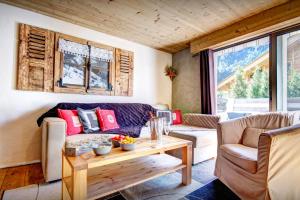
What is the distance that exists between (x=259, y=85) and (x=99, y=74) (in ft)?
9.21

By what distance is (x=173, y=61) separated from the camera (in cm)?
425

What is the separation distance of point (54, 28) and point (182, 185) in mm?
2887

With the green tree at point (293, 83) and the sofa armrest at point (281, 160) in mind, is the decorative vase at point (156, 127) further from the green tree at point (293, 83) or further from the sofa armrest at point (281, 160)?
the green tree at point (293, 83)

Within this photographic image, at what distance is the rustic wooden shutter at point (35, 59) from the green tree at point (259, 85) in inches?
132

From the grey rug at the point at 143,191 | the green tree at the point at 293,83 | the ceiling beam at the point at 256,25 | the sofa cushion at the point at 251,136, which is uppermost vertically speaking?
the ceiling beam at the point at 256,25

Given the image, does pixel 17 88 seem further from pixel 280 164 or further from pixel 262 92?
pixel 262 92

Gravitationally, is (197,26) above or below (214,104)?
above

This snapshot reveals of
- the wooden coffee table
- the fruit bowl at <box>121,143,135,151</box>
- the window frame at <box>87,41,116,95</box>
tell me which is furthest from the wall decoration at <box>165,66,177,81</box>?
the fruit bowl at <box>121,143,135,151</box>

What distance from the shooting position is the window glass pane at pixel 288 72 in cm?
240

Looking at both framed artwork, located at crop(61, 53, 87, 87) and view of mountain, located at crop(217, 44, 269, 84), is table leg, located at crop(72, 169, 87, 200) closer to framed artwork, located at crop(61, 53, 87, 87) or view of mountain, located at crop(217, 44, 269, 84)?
framed artwork, located at crop(61, 53, 87, 87)

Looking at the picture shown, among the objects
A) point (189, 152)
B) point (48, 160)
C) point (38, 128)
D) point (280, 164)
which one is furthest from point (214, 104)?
point (38, 128)

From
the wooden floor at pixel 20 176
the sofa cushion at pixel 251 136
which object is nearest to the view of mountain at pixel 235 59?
the sofa cushion at pixel 251 136

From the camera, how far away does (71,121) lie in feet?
7.32

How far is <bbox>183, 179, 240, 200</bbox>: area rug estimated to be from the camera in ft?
5.16
